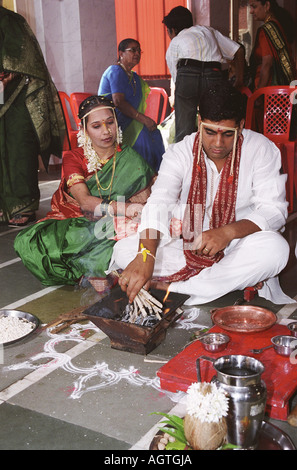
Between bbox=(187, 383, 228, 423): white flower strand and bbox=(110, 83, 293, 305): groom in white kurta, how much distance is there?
124cm

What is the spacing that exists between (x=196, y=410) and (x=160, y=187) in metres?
1.82

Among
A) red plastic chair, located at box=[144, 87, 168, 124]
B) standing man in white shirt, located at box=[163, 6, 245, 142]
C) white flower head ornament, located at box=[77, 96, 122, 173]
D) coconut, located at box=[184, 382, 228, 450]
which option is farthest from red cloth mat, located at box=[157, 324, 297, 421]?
red plastic chair, located at box=[144, 87, 168, 124]

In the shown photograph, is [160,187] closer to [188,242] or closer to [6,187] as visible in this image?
[188,242]

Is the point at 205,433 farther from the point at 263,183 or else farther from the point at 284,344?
the point at 263,183

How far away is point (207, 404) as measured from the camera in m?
1.76

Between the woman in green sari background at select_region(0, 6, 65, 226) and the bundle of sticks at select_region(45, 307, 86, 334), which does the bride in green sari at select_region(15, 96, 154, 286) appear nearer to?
the bundle of sticks at select_region(45, 307, 86, 334)

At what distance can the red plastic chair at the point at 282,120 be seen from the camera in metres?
5.59

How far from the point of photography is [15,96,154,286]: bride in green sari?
3.81 m

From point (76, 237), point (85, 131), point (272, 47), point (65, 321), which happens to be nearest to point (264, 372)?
point (65, 321)

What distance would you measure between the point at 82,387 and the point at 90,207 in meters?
1.62

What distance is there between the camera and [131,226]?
149 inches

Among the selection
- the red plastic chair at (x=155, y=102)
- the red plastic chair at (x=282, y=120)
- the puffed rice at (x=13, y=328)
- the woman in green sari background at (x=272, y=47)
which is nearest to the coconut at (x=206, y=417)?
the puffed rice at (x=13, y=328)
